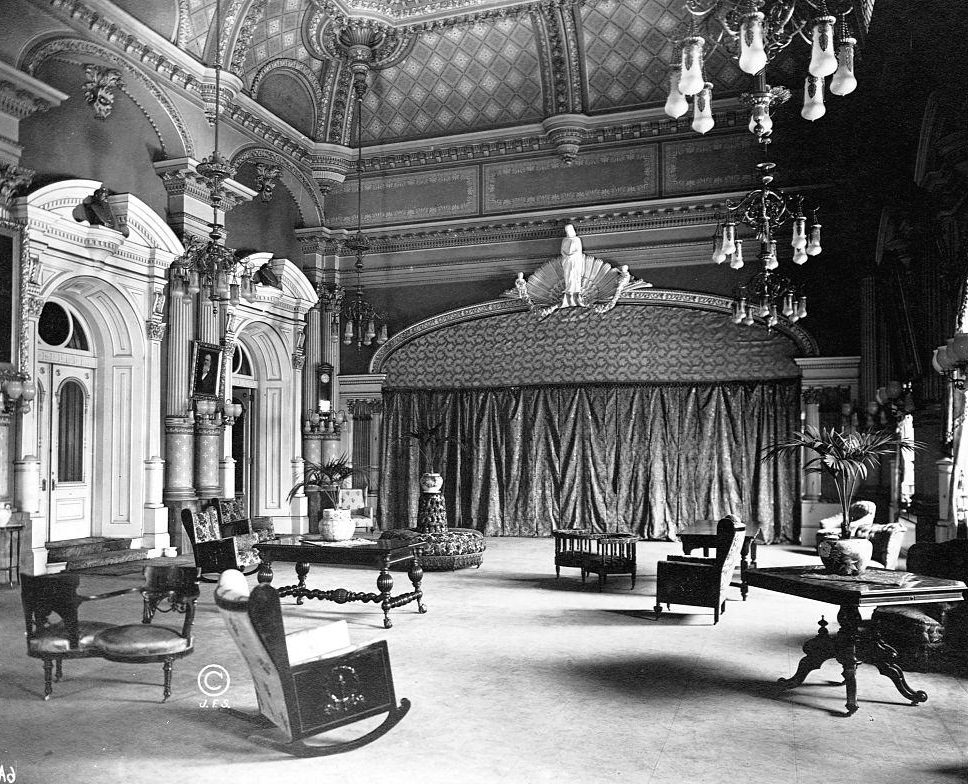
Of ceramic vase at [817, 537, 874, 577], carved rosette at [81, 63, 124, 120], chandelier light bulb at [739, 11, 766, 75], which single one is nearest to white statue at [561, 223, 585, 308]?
carved rosette at [81, 63, 124, 120]

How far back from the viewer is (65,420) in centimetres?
977

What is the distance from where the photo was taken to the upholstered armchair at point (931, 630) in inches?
198

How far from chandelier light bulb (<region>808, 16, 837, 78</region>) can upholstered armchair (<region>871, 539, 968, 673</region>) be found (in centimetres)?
321

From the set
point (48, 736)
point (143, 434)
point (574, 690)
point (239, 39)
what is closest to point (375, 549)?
point (574, 690)

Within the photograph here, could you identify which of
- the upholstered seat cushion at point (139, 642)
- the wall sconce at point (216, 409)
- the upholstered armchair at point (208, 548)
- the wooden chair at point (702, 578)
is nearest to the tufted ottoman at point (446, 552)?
the upholstered armchair at point (208, 548)

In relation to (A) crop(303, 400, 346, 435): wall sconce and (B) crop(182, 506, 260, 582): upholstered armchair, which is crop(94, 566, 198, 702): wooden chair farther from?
(A) crop(303, 400, 346, 435): wall sconce

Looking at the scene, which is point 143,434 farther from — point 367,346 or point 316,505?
point 367,346

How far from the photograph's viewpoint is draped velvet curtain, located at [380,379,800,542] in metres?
11.9

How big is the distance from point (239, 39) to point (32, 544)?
6697 mm

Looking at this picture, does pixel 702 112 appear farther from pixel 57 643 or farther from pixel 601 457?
pixel 601 457

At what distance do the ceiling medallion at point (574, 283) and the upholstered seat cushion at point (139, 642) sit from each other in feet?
29.2

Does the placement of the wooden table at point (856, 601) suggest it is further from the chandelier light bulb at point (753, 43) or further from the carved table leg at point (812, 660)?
the chandelier light bulb at point (753, 43)

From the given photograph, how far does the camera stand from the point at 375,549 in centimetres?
652

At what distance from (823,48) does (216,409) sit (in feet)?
29.1
